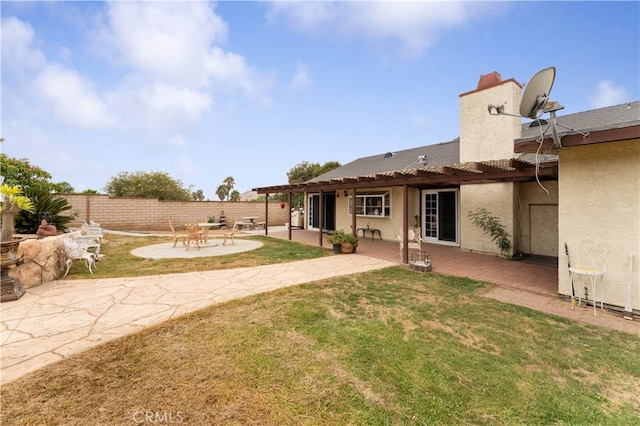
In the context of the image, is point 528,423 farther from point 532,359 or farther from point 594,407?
point 532,359

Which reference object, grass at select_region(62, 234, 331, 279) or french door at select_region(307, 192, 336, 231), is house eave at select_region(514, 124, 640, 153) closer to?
grass at select_region(62, 234, 331, 279)

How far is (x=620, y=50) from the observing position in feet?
35.3

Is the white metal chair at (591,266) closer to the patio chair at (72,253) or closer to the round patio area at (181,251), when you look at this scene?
the round patio area at (181,251)

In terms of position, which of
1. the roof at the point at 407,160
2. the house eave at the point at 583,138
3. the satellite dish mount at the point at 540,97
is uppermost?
the roof at the point at 407,160

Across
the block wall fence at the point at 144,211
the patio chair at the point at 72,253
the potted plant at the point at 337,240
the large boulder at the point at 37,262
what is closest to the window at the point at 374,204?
the potted plant at the point at 337,240

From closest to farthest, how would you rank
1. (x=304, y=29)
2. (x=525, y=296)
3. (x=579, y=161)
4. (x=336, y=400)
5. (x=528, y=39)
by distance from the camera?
(x=336, y=400) → (x=579, y=161) → (x=525, y=296) → (x=528, y=39) → (x=304, y=29)

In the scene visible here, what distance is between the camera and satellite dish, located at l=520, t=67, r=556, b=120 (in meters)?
3.75

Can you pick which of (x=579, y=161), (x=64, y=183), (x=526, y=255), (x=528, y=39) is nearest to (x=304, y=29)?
(x=528, y=39)

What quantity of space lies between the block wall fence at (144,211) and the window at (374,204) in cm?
1033

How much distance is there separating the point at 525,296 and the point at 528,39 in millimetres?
11015

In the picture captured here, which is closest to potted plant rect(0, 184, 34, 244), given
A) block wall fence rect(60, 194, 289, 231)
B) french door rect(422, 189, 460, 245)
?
block wall fence rect(60, 194, 289, 231)

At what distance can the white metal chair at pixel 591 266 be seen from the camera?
439cm

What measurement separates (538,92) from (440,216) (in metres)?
7.96

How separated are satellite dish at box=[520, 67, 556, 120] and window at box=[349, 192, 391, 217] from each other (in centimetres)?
842
